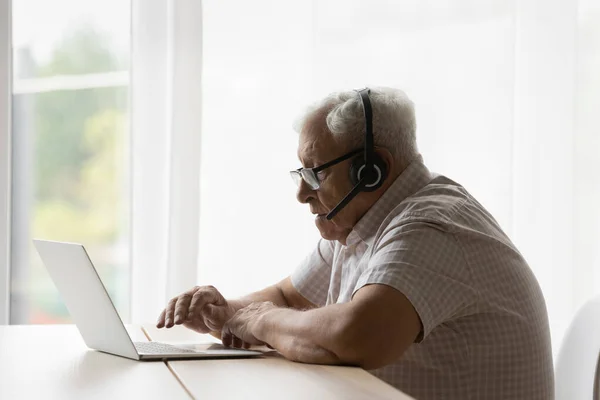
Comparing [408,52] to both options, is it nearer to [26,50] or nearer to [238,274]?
[238,274]

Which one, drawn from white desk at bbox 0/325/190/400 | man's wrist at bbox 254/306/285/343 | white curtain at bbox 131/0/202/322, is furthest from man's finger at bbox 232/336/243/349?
white curtain at bbox 131/0/202/322

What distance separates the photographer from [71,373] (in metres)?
1.27

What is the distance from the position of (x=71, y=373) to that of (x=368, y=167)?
0.75m

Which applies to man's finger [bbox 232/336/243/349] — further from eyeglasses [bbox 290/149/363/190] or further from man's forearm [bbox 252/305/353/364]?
eyeglasses [bbox 290/149/363/190]

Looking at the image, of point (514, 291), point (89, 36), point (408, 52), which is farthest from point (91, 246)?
point (514, 291)

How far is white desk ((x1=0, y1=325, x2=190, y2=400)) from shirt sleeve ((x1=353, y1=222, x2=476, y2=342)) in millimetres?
414

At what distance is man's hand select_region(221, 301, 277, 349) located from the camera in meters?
1.54

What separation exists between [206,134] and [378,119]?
120 centimetres

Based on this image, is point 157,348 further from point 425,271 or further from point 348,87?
point 348,87

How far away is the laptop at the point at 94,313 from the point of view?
4.50 feet

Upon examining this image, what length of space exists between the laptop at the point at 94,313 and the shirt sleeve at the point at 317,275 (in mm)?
501

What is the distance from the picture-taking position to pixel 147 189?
279cm

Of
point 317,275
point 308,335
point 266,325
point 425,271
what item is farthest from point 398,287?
point 317,275

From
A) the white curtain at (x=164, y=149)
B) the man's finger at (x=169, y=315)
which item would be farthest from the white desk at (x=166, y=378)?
the white curtain at (x=164, y=149)
